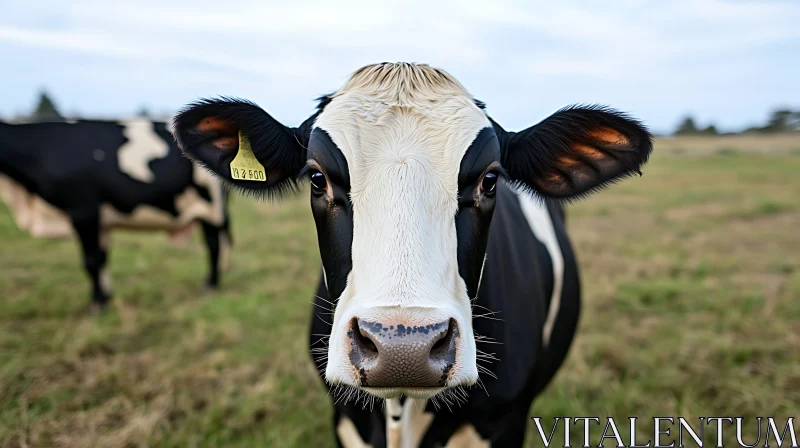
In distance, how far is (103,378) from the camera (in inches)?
133

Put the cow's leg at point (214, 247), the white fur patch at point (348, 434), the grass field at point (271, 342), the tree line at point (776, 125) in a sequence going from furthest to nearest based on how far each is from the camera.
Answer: the tree line at point (776, 125) < the cow's leg at point (214, 247) < the grass field at point (271, 342) < the white fur patch at point (348, 434)

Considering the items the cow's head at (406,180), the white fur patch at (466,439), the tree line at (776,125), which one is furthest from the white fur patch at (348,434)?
the tree line at (776,125)

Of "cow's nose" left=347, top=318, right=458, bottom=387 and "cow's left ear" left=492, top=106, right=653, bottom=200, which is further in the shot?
"cow's left ear" left=492, top=106, right=653, bottom=200

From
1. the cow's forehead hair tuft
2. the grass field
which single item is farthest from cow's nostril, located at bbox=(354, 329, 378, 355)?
the grass field

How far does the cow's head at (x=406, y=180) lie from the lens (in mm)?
1188

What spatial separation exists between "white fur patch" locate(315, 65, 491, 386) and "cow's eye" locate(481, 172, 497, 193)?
0.40ft

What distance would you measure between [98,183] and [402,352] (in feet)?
16.2

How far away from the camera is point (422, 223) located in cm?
131

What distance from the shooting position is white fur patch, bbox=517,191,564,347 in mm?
2496

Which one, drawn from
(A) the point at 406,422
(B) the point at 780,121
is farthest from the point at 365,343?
(B) the point at 780,121

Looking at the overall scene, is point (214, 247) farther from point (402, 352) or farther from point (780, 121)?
point (780, 121)

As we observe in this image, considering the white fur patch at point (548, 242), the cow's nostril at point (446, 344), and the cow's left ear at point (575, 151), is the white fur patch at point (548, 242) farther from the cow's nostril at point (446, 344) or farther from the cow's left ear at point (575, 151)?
the cow's nostril at point (446, 344)

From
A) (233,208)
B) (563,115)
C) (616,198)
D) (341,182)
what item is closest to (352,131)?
(341,182)

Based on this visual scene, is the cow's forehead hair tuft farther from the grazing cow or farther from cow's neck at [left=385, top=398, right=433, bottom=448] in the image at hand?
the grazing cow
